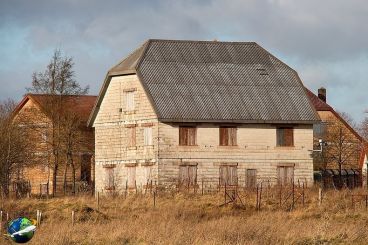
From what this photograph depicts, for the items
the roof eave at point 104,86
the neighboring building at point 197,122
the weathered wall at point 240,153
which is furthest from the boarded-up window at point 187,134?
the roof eave at point 104,86

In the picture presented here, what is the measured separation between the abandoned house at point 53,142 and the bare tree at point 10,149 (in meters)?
1.49

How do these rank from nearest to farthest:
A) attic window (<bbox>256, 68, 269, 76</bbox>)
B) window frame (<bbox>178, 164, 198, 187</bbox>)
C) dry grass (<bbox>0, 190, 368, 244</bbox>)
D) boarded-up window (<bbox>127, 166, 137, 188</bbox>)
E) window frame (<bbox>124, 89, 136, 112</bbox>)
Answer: dry grass (<bbox>0, 190, 368, 244</bbox>), window frame (<bbox>178, 164, 198, 187</bbox>), boarded-up window (<bbox>127, 166, 137, 188</bbox>), window frame (<bbox>124, 89, 136, 112</bbox>), attic window (<bbox>256, 68, 269, 76</bbox>)

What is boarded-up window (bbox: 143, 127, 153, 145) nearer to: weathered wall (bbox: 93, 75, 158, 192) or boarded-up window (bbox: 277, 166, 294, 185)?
weathered wall (bbox: 93, 75, 158, 192)

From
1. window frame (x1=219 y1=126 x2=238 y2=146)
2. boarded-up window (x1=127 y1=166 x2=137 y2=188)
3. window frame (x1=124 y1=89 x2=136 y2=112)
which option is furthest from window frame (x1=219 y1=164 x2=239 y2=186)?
window frame (x1=124 y1=89 x2=136 y2=112)

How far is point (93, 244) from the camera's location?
28.4 metres

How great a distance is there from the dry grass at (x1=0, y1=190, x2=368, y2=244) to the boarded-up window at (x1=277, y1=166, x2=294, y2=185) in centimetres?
512

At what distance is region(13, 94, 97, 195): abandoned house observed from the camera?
58406 millimetres

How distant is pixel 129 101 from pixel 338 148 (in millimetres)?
20543

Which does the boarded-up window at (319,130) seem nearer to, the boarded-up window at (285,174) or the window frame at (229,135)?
the boarded-up window at (285,174)

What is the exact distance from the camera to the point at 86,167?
2490 inches

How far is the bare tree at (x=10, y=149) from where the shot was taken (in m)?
52.1

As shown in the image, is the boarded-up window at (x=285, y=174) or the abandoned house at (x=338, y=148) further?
the abandoned house at (x=338, y=148)

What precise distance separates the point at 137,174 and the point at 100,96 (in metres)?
5.62

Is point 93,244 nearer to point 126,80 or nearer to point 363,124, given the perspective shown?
point 126,80
